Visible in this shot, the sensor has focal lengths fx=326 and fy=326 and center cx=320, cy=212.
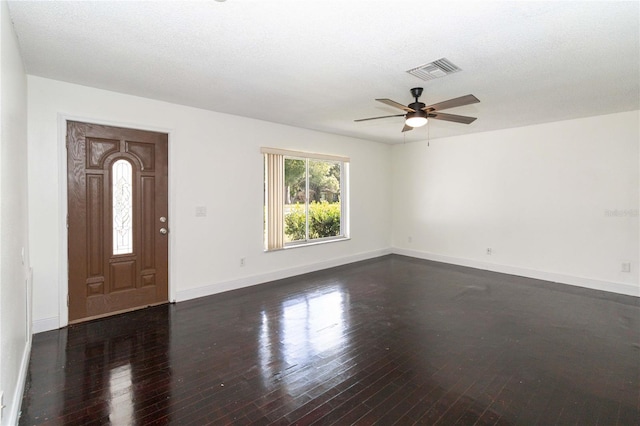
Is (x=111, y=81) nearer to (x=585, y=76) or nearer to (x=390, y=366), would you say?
(x=390, y=366)

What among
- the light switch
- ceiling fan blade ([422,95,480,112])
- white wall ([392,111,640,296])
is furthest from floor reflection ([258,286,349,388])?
white wall ([392,111,640,296])

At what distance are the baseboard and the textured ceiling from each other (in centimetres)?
253

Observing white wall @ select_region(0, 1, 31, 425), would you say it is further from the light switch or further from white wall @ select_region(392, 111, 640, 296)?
white wall @ select_region(392, 111, 640, 296)

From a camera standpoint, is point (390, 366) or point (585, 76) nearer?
point (390, 366)

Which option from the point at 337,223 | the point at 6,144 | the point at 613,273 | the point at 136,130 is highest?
the point at 136,130

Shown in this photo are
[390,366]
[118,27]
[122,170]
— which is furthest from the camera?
[122,170]

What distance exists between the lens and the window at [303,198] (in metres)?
5.32

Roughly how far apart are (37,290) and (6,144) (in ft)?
6.78

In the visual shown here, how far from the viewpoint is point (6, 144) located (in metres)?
1.94

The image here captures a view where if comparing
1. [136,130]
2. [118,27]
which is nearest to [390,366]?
[118,27]

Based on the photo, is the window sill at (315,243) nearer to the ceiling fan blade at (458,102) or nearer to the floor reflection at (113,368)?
the floor reflection at (113,368)

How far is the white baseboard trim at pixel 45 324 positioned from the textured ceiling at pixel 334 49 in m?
2.45

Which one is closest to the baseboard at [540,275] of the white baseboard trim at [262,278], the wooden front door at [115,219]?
the white baseboard trim at [262,278]

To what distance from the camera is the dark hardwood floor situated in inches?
83.7
